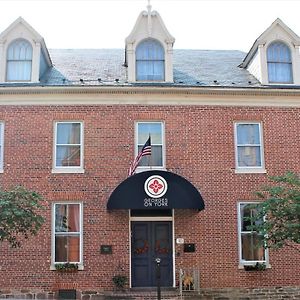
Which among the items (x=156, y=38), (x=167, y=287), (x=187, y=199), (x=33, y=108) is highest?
(x=156, y=38)

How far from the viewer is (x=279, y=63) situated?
1984 centimetres

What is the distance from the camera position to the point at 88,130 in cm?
1858

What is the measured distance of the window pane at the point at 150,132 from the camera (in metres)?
18.8

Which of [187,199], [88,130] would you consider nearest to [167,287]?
[187,199]

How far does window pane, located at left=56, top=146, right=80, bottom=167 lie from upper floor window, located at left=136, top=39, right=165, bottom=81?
357cm

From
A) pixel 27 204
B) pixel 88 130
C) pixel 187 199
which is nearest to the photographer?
pixel 27 204

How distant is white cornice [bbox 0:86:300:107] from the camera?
18.5 metres

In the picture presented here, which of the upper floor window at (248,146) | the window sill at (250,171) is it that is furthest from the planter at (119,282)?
the upper floor window at (248,146)

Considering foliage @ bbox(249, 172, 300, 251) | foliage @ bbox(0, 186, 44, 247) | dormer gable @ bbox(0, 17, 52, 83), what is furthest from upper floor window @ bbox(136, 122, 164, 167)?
foliage @ bbox(0, 186, 44, 247)

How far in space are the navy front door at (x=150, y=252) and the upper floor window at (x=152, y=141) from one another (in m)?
2.16

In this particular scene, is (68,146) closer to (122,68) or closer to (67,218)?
(67,218)

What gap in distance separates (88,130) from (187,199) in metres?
4.35

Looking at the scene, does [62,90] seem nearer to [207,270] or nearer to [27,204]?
[27,204]

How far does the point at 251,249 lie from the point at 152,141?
5.21m
